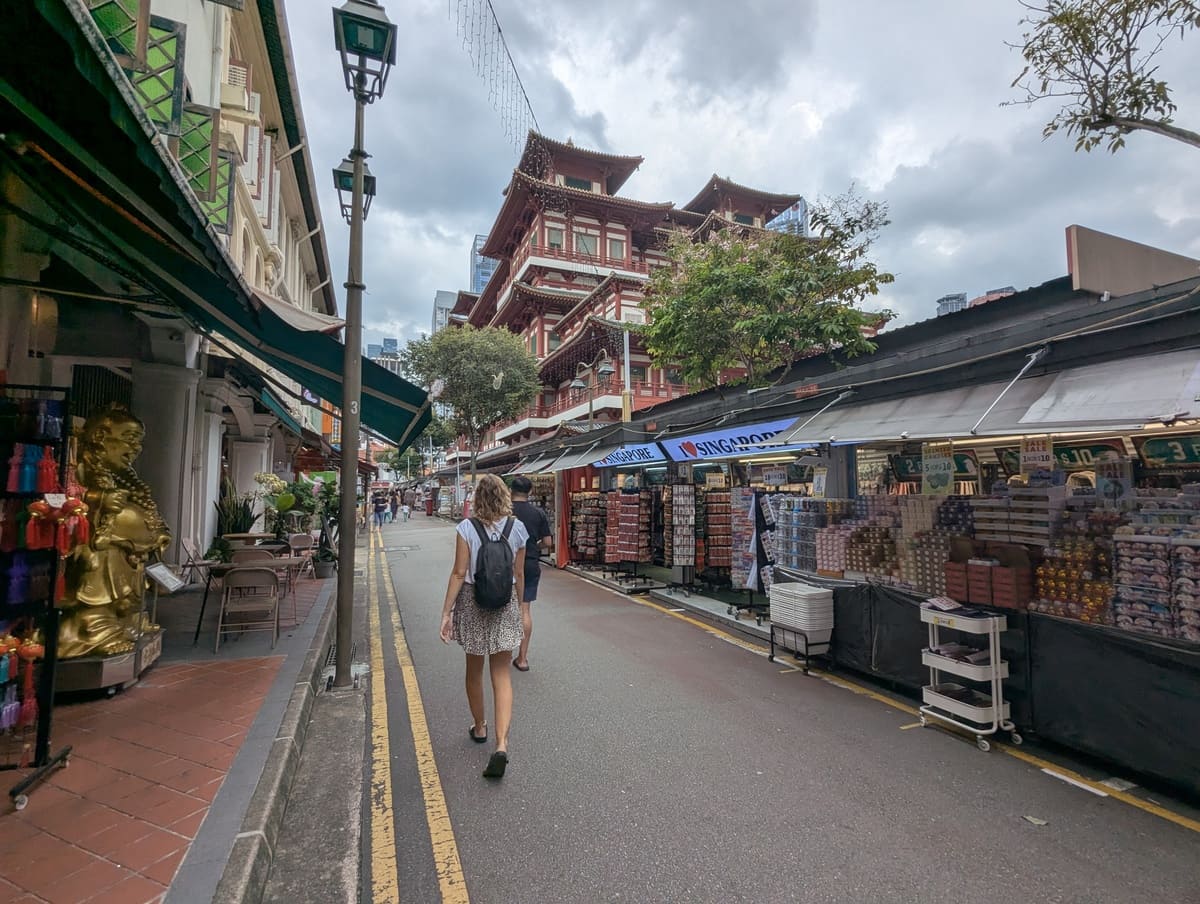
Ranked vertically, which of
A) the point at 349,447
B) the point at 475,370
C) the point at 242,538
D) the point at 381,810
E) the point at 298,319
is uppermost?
the point at 475,370

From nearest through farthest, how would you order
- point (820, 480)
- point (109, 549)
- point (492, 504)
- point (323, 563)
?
point (492, 504) < point (109, 549) < point (820, 480) < point (323, 563)

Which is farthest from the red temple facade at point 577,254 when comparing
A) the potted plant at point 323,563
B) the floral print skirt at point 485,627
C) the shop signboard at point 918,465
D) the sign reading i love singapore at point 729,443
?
the floral print skirt at point 485,627

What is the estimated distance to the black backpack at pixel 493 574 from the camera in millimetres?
3568

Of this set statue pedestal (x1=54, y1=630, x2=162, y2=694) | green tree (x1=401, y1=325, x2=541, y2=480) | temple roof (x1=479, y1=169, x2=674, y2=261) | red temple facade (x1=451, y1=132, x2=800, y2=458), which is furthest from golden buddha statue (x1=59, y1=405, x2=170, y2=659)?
temple roof (x1=479, y1=169, x2=674, y2=261)

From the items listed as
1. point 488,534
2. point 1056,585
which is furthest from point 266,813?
point 1056,585

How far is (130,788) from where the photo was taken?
297 cm

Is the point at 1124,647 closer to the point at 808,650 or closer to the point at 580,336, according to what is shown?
the point at 808,650

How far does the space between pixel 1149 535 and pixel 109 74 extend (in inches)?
228

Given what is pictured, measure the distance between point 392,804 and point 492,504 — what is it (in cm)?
178

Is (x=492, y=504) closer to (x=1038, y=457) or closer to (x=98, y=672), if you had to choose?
(x=98, y=672)

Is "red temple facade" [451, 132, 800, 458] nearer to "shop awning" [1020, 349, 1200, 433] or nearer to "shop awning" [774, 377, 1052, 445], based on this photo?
"shop awning" [774, 377, 1052, 445]

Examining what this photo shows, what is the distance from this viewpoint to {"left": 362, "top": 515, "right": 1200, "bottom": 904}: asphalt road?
253 cm

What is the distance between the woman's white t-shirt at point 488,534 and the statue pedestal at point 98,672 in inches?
113

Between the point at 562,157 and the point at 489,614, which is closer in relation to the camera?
the point at 489,614
